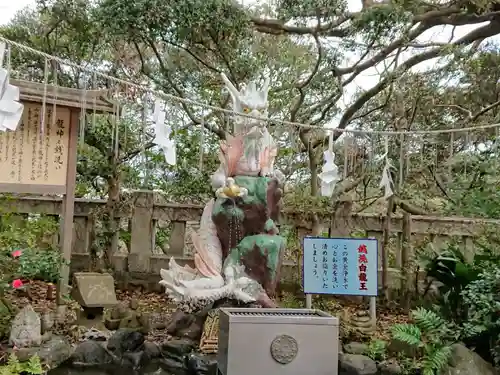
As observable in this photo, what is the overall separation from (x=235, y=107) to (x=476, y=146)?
15.1 feet

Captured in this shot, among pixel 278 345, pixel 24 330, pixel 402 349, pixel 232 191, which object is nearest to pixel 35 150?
pixel 24 330

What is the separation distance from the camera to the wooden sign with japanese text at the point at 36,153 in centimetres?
688

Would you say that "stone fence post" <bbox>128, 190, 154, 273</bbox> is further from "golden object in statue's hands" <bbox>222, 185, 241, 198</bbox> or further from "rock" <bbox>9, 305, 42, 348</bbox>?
"rock" <bbox>9, 305, 42, 348</bbox>

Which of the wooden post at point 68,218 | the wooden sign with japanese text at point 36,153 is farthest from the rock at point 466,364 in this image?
the wooden sign with japanese text at point 36,153

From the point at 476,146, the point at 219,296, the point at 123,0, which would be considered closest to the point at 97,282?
the point at 219,296

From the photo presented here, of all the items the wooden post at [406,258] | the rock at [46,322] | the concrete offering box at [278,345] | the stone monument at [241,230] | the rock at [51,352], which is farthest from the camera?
the wooden post at [406,258]

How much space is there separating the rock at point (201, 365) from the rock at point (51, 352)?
1.43m

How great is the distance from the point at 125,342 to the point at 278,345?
2.88 metres

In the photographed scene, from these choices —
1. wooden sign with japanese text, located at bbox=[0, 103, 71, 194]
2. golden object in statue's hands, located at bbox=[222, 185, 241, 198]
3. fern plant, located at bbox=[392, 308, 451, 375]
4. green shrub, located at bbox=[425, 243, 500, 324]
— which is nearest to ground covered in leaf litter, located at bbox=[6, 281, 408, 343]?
green shrub, located at bbox=[425, 243, 500, 324]

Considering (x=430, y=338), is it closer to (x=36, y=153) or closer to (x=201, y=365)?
(x=201, y=365)

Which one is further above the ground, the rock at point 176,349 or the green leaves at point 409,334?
the green leaves at point 409,334

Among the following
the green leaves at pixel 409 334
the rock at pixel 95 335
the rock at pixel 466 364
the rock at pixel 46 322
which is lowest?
the rock at pixel 95 335

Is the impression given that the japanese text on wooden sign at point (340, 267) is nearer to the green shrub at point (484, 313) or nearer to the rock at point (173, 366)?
the green shrub at point (484, 313)

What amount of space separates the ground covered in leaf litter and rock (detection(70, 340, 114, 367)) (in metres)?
0.33
